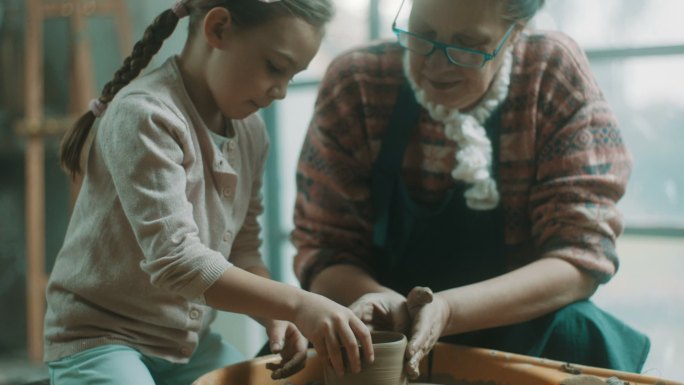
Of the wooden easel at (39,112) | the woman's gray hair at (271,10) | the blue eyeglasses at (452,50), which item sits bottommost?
the wooden easel at (39,112)

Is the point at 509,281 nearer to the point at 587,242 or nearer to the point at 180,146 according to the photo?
the point at 587,242

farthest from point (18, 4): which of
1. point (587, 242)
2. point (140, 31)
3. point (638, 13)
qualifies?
point (587, 242)

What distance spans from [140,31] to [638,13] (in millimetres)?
1623

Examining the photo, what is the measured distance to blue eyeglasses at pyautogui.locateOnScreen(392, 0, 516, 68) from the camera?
1376 millimetres

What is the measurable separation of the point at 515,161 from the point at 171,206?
0.72 meters

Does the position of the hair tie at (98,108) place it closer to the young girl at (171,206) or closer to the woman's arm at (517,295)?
the young girl at (171,206)

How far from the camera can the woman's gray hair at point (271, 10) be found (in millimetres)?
1201

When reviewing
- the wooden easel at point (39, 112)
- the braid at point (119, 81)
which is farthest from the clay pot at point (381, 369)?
the wooden easel at point (39, 112)

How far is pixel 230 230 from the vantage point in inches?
52.9

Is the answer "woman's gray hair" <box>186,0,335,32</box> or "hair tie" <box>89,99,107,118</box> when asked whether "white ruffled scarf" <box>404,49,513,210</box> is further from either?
"hair tie" <box>89,99,107,118</box>

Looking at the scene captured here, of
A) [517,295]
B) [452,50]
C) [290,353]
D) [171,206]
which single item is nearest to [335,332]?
[290,353]

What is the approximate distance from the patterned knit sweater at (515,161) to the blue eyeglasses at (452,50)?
157 millimetres

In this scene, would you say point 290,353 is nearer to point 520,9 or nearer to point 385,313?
point 385,313

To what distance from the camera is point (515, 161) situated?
4.96 ft
